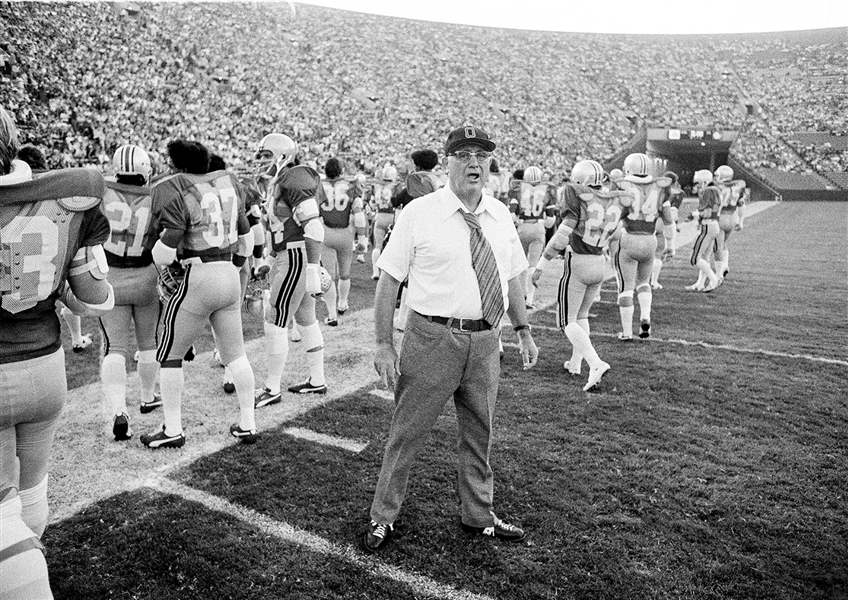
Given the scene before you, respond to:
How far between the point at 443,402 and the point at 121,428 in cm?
251

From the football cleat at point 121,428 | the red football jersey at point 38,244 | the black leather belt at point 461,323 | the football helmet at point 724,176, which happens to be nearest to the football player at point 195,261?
the football cleat at point 121,428

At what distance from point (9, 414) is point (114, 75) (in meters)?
21.1

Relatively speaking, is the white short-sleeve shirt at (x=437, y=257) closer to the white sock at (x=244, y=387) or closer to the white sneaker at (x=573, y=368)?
the white sock at (x=244, y=387)

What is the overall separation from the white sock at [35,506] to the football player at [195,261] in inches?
62.6

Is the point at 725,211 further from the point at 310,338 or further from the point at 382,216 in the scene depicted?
the point at 310,338

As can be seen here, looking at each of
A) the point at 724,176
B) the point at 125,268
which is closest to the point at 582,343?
the point at 125,268

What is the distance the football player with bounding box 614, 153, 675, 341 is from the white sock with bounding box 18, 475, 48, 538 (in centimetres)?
553

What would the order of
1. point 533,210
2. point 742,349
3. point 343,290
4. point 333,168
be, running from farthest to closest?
1. point 533,210
2. point 343,290
3. point 333,168
4. point 742,349

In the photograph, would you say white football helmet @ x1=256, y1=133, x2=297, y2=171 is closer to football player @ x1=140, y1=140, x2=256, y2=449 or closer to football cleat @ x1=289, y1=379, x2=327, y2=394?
football player @ x1=140, y1=140, x2=256, y2=449

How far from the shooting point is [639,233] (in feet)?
21.7

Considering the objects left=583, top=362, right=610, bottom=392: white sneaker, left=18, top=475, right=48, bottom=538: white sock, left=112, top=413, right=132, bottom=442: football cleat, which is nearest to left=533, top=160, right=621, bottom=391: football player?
left=583, top=362, right=610, bottom=392: white sneaker

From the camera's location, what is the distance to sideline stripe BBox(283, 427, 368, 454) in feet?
13.5

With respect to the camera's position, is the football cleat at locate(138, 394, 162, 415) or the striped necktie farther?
→ the football cleat at locate(138, 394, 162, 415)

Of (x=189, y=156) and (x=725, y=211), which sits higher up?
(x=189, y=156)
